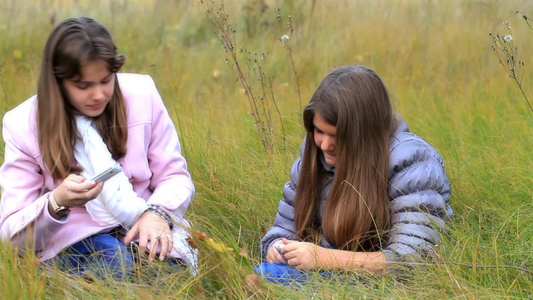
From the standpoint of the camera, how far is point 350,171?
283 centimetres

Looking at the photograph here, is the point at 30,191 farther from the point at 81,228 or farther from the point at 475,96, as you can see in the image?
the point at 475,96

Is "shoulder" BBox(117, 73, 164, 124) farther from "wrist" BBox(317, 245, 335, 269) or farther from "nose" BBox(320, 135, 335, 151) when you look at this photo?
"wrist" BBox(317, 245, 335, 269)

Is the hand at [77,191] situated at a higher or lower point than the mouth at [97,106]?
lower

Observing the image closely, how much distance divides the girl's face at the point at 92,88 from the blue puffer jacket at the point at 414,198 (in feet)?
3.23

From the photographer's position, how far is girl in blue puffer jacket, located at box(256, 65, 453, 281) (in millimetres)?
2715

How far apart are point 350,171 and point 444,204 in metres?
0.33

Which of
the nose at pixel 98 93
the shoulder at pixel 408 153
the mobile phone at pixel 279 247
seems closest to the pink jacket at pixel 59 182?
the nose at pixel 98 93

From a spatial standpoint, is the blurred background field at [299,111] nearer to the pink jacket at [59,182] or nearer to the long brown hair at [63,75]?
the pink jacket at [59,182]

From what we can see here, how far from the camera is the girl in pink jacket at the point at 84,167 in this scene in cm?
275

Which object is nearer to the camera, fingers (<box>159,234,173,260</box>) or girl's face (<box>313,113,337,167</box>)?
fingers (<box>159,234,173,260</box>)

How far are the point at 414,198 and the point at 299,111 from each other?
1856mm

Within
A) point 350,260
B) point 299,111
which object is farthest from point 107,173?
point 299,111

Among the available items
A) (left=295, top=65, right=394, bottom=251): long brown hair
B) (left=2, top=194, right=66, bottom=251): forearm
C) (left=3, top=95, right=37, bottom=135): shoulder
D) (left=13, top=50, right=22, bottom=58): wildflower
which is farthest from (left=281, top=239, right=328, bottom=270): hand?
(left=13, top=50, right=22, bottom=58): wildflower

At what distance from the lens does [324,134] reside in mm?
2844
